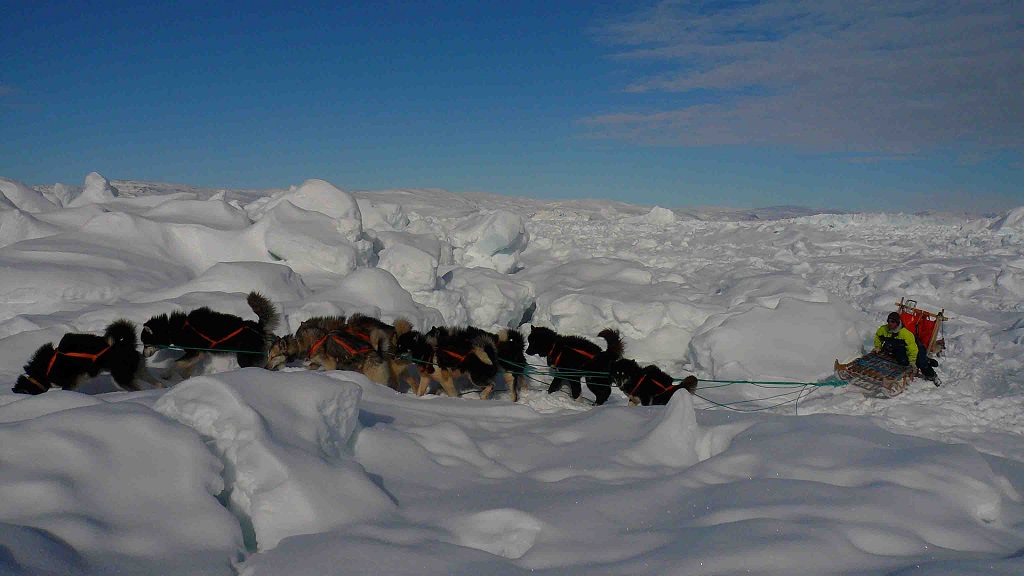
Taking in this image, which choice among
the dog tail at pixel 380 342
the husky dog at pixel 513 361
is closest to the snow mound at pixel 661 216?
the husky dog at pixel 513 361

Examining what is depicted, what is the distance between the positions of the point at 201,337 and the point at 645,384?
4167 mm

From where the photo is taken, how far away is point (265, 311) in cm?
568

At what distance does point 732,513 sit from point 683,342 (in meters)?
6.39

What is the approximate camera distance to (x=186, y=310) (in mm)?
5762

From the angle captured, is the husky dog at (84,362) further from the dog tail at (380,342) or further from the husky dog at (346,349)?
the dog tail at (380,342)

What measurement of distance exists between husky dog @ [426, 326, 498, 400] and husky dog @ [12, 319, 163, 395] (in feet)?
8.07

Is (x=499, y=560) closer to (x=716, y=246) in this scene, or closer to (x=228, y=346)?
(x=228, y=346)

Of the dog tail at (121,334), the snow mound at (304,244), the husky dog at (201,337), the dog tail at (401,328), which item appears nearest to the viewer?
the dog tail at (121,334)

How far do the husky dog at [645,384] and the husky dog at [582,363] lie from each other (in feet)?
0.49

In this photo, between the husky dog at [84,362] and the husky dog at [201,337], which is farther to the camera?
the husky dog at [201,337]

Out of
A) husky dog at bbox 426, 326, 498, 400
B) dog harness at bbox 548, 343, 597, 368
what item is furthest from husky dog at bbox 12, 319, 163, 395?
dog harness at bbox 548, 343, 597, 368

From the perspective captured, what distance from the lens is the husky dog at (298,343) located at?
17.8 feet

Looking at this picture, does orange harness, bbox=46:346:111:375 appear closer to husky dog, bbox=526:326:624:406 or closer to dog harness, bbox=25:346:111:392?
dog harness, bbox=25:346:111:392

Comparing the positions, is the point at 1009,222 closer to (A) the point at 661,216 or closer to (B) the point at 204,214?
(A) the point at 661,216
